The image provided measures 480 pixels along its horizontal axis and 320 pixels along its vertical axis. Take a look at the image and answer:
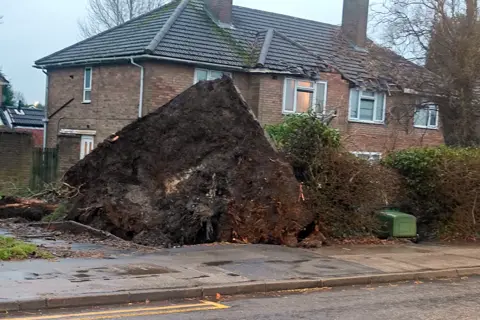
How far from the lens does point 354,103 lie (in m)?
27.4

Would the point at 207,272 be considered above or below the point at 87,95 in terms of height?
below

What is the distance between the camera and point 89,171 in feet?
49.6

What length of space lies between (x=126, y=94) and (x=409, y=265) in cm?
1520

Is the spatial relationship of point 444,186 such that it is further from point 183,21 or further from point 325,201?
point 183,21

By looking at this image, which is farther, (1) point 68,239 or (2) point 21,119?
(2) point 21,119

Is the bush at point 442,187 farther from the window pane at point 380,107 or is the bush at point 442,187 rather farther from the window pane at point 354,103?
the window pane at point 380,107

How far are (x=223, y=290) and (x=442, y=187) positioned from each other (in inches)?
340

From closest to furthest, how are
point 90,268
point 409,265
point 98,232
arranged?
point 90,268
point 409,265
point 98,232

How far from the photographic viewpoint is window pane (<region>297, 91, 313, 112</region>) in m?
25.9

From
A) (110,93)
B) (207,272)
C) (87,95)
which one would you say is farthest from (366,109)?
(207,272)

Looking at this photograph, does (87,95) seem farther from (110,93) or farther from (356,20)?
(356,20)

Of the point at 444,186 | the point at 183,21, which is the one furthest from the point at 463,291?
the point at 183,21

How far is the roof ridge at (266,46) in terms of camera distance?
2514 centimetres

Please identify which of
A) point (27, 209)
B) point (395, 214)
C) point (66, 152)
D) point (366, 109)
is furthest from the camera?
point (366, 109)
